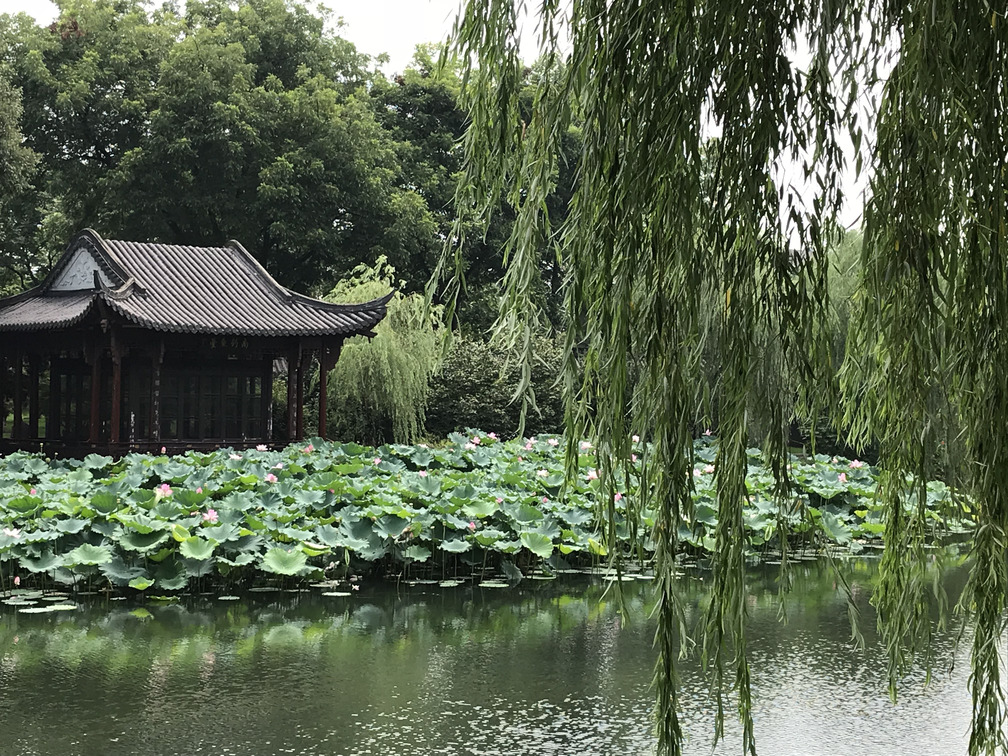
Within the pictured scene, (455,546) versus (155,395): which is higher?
(155,395)

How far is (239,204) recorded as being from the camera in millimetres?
18844

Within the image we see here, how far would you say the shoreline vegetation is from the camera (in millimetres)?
6418

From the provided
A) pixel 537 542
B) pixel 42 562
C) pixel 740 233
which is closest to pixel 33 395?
pixel 42 562

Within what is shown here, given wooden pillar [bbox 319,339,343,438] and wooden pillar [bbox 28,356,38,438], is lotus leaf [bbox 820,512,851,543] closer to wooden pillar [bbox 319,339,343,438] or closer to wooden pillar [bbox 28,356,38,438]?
wooden pillar [bbox 319,339,343,438]

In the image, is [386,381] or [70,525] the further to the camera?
[386,381]

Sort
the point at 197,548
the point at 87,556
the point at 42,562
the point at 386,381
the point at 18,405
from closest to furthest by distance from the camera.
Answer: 1. the point at 87,556
2. the point at 42,562
3. the point at 197,548
4. the point at 18,405
5. the point at 386,381

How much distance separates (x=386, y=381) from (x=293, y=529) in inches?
358

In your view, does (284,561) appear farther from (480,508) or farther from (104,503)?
(480,508)

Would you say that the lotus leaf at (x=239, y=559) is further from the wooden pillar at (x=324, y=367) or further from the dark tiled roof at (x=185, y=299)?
the wooden pillar at (x=324, y=367)

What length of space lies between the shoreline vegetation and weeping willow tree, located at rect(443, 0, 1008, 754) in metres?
2.90

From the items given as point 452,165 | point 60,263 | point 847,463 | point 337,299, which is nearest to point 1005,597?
point 847,463

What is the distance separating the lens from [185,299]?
45.0 feet

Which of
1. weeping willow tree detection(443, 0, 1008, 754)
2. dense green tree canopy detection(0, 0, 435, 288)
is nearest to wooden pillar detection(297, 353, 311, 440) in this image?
dense green tree canopy detection(0, 0, 435, 288)

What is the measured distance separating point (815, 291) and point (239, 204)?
1757 cm
